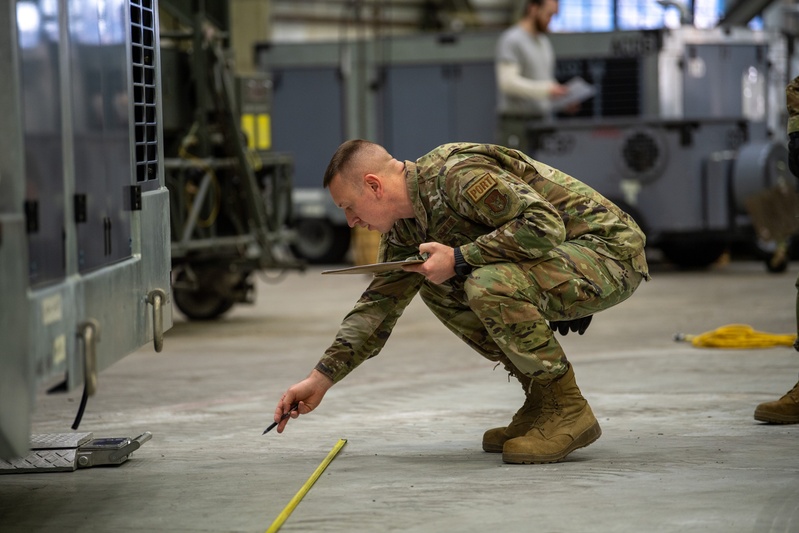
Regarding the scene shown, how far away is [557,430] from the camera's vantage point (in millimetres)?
4055

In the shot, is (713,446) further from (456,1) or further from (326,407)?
(456,1)

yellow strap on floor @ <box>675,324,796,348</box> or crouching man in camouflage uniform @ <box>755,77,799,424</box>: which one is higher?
crouching man in camouflage uniform @ <box>755,77,799,424</box>

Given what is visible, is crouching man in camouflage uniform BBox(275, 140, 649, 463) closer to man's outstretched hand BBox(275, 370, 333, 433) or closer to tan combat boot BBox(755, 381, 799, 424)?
man's outstretched hand BBox(275, 370, 333, 433)

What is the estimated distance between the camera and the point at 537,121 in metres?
11.8

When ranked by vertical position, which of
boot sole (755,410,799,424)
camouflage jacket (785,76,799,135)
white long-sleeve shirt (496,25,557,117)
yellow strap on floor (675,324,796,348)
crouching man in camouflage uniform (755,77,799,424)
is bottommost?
yellow strap on floor (675,324,796,348)

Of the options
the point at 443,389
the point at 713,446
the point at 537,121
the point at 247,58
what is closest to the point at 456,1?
the point at 247,58

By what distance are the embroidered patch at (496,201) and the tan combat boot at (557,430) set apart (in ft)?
1.96

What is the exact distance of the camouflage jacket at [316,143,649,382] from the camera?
389 centimetres

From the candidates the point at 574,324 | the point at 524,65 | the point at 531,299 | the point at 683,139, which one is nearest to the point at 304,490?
the point at 531,299

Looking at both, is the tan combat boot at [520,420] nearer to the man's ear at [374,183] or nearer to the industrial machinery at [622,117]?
the man's ear at [374,183]

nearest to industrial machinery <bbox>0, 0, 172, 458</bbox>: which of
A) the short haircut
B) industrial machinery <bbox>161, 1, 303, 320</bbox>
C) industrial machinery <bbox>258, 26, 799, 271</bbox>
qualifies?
the short haircut

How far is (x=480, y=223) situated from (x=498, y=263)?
166 mm

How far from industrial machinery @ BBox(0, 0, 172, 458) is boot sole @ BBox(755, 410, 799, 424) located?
213 cm

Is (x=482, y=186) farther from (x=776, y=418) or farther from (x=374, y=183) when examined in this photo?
(x=776, y=418)
